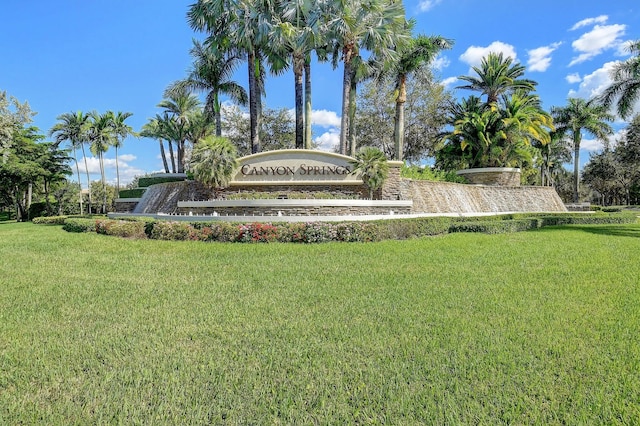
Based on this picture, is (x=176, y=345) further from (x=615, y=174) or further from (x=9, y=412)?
(x=615, y=174)

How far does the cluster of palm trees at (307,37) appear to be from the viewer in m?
18.2

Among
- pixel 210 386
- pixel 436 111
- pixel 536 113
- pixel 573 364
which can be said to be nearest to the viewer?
pixel 210 386

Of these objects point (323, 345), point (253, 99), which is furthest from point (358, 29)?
point (323, 345)

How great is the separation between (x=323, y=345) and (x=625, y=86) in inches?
837

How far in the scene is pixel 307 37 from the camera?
1780 centimetres

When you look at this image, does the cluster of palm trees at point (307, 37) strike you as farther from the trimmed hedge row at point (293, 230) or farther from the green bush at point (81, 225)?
the green bush at point (81, 225)

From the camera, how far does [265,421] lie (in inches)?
95.3

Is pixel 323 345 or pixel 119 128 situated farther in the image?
pixel 119 128

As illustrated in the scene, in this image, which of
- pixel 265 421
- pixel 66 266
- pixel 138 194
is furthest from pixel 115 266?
A: pixel 138 194

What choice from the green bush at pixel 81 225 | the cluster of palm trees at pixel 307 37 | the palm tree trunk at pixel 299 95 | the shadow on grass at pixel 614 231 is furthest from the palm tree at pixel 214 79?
the shadow on grass at pixel 614 231

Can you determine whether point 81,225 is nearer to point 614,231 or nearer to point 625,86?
point 614,231

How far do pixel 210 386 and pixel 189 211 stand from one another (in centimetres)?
1440

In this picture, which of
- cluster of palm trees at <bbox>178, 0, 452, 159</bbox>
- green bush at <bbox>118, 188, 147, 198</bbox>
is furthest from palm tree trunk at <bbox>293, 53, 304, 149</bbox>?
green bush at <bbox>118, 188, 147, 198</bbox>

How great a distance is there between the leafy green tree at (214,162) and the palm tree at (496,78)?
2164cm
